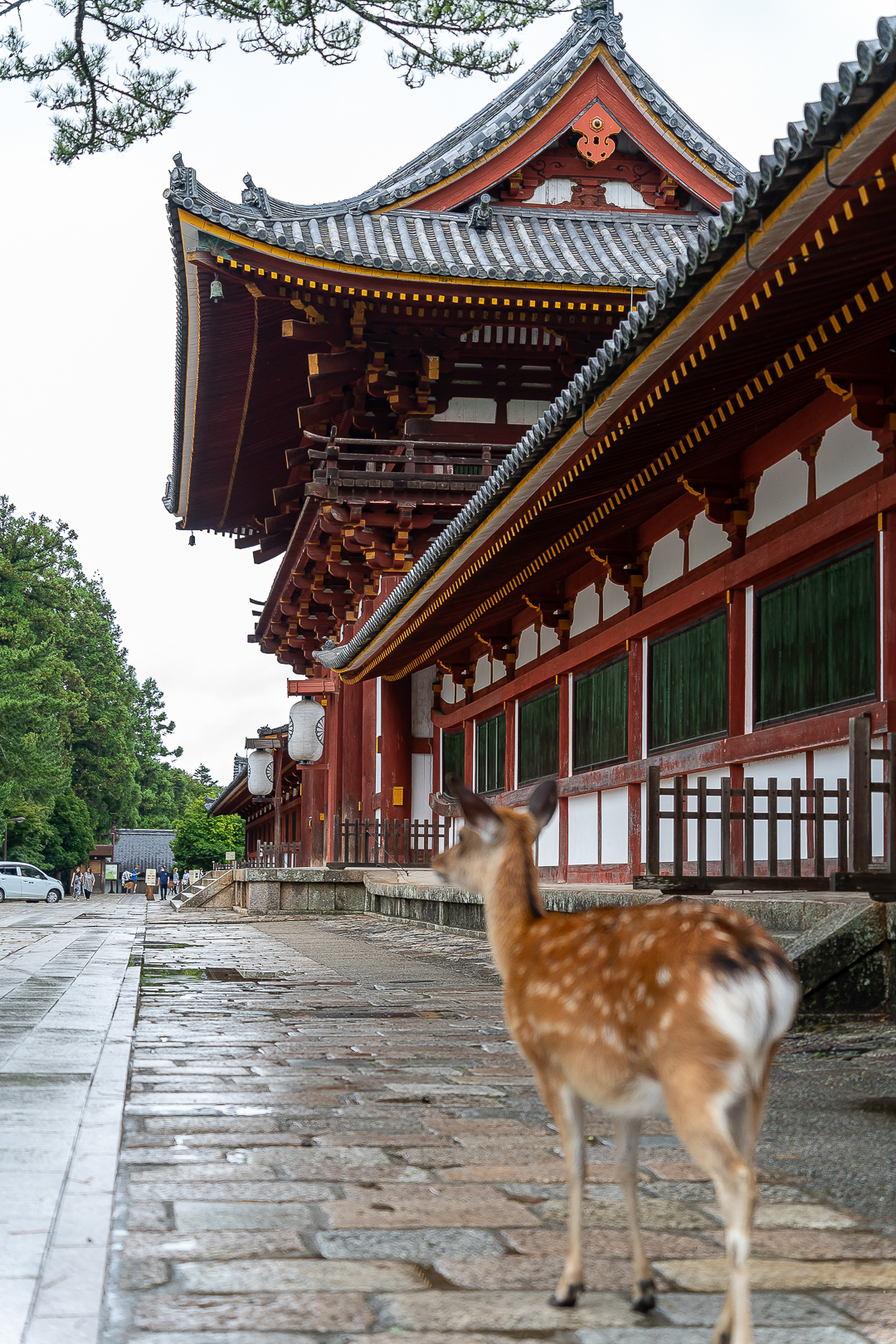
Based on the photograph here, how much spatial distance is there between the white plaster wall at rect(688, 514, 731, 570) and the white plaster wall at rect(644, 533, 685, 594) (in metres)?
0.22

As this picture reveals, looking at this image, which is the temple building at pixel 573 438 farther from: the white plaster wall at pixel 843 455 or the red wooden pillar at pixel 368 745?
the red wooden pillar at pixel 368 745

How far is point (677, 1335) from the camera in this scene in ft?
9.41

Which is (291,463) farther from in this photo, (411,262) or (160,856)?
(160,856)

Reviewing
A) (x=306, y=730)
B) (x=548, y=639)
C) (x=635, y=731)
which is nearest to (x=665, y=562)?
(x=635, y=731)

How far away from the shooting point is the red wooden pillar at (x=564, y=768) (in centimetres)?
1499

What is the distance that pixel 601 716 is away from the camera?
13977mm

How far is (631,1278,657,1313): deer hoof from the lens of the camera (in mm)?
3021

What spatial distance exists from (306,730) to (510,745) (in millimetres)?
8161

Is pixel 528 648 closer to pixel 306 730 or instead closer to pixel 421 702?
pixel 421 702

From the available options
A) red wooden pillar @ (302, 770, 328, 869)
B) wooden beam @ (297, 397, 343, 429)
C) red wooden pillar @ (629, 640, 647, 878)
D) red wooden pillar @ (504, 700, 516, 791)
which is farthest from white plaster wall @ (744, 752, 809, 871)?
red wooden pillar @ (302, 770, 328, 869)

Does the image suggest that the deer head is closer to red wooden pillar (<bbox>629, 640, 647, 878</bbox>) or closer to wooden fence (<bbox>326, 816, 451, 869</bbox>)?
red wooden pillar (<bbox>629, 640, 647, 878</bbox>)

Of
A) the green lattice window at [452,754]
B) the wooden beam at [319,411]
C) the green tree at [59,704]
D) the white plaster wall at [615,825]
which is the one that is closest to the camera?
the white plaster wall at [615,825]

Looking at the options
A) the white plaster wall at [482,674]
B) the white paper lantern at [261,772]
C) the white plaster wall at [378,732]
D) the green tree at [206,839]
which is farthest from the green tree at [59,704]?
the white plaster wall at [482,674]

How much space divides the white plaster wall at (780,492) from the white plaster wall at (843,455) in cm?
23
